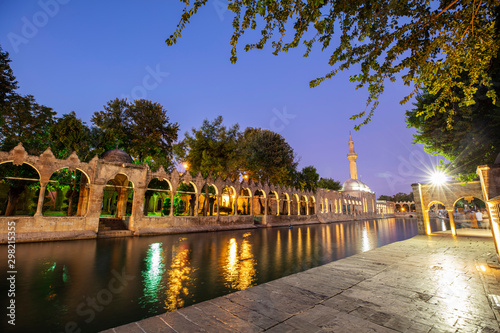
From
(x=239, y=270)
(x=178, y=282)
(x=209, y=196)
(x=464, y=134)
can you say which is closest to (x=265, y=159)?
(x=209, y=196)

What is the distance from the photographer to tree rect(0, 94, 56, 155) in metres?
20.2

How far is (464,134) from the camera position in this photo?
11.6 meters

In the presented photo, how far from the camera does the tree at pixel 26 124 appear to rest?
20156 millimetres

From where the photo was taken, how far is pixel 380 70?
163 inches

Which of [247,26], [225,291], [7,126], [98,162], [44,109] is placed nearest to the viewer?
[247,26]

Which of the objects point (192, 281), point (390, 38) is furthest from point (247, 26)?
point (192, 281)

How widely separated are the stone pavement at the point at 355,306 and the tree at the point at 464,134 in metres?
8.47

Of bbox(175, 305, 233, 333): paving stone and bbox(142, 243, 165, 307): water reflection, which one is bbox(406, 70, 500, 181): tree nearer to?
bbox(175, 305, 233, 333): paving stone

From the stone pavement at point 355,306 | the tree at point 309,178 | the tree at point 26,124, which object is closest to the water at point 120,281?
the stone pavement at point 355,306

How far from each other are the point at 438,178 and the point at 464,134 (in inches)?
157

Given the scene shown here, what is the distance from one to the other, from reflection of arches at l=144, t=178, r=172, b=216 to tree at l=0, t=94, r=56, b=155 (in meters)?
10.8

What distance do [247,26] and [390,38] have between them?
2584 mm

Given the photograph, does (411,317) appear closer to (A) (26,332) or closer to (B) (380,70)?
(B) (380,70)

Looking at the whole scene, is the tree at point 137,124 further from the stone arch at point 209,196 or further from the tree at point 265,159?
the tree at point 265,159
